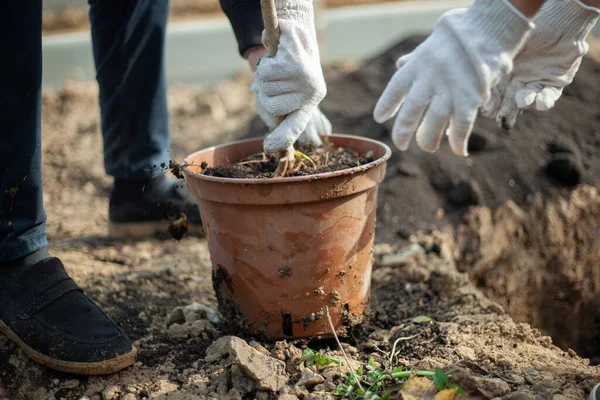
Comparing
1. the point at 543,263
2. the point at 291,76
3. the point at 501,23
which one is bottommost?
the point at 543,263

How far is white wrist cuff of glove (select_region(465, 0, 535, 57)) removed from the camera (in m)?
1.25

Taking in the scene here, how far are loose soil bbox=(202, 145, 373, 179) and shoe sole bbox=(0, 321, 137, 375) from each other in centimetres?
56

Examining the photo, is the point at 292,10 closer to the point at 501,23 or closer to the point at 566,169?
the point at 501,23

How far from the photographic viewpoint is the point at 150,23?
7.12 ft

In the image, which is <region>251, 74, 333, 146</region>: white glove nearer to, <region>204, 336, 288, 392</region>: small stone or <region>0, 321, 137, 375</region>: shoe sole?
<region>204, 336, 288, 392</region>: small stone

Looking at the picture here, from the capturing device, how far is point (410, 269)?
86.4 inches

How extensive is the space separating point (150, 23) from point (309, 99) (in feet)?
3.18

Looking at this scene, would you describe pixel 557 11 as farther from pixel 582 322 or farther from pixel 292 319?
pixel 582 322

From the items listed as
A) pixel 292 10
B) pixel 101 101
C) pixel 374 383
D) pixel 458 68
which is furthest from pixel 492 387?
pixel 101 101

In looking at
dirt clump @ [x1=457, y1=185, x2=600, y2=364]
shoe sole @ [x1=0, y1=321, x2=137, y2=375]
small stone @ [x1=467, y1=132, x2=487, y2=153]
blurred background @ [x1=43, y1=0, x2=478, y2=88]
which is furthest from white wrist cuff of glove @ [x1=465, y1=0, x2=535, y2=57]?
blurred background @ [x1=43, y1=0, x2=478, y2=88]

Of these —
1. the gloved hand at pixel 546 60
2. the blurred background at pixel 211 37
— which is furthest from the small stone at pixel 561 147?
the blurred background at pixel 211 37

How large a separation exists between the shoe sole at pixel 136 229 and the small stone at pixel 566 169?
1884 millimetres

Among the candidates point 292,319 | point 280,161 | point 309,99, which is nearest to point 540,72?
point 309,99

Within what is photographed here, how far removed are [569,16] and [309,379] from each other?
45.2 inches
